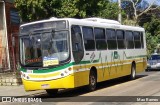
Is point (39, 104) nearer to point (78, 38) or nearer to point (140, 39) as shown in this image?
point (78, 38)

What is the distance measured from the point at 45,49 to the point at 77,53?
1.26 m

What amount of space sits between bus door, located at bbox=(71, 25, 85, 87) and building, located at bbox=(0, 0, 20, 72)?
8.68 metres

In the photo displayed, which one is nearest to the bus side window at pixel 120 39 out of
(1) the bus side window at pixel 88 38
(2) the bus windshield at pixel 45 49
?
(1) the bus side window at pixel 88 38

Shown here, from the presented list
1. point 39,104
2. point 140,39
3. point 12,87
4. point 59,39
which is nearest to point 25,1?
point 12,87

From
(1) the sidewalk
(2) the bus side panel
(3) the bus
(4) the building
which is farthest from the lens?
(4) the building

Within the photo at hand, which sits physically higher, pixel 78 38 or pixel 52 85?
pixel 78 38

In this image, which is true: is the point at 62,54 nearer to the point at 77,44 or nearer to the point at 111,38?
the point at 77,44

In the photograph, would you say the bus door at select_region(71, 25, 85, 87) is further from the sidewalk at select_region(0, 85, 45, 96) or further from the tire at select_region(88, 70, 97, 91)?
the sidewalk at select_region(0, 85, 45, 96)

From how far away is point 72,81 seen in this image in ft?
49.0

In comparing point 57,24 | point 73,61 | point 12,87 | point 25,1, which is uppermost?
point 25,1

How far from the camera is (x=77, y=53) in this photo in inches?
612

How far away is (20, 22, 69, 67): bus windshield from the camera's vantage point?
15031 millimetres

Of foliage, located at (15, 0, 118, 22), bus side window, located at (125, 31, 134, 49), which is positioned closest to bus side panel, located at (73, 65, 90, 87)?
bus side window, located at (125, 31, 134, 49)

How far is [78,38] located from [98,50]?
83.5 inches
